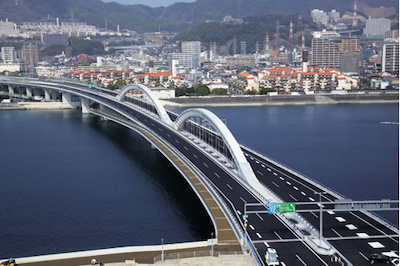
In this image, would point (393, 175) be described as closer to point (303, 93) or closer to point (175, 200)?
point (175, 200)

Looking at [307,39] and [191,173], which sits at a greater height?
[307,39]

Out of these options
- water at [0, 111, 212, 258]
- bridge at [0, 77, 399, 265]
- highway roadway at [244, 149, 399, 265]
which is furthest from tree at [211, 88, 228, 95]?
highway roadway at [244, 149, 399, 265]

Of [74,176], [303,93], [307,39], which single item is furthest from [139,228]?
[307,39]

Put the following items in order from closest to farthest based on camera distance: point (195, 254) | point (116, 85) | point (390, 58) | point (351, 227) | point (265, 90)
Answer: point (195, 254) < point (351, 227) < point (265, 90) < point (116, 85) < point (390, 58)

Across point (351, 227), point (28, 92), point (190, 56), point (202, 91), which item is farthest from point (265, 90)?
point (190, 56)

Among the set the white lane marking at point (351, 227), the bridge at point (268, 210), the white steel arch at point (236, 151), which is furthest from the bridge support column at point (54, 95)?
the white lane marking at point (351, 227)

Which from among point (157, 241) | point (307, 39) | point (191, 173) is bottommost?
point (157, 241)

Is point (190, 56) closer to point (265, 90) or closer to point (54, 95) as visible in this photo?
point (265, 90)

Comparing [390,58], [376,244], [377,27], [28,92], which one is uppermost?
[377,27]
